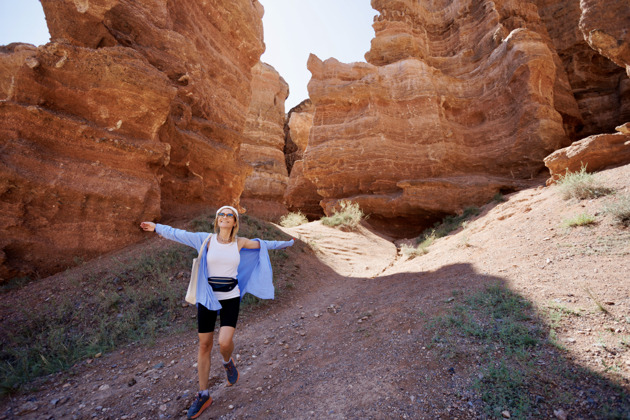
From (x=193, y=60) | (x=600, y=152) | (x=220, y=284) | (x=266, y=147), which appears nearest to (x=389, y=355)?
Result: (x=220, y=284)

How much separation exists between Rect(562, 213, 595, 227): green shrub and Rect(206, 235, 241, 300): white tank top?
5.48 meters

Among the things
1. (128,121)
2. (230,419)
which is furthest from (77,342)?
(128,121)

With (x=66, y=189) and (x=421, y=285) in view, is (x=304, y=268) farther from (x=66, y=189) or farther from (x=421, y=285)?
(x=66, y=189)

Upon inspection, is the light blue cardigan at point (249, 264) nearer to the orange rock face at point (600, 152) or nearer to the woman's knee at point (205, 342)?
the woman's knee at point (205, 342)

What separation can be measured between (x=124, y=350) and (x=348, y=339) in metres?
3.00

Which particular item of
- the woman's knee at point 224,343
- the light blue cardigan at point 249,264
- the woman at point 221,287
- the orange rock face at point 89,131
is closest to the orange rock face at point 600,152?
the light blue cardigan at point 249,264

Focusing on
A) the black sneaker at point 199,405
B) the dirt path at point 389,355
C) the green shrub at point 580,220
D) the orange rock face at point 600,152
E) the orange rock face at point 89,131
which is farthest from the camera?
the orange rock face at point 600,152

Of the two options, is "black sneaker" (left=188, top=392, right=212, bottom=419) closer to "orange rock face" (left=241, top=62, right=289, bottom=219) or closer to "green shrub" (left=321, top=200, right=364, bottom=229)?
"green shrub" (left=321, top=200, right=364, bottom=229)

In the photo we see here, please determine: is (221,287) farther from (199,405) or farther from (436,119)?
(436,119)

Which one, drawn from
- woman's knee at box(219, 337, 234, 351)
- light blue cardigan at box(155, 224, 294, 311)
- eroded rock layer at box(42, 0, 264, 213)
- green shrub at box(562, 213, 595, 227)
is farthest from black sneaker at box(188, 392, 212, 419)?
eroded rock layer at box(42, 0, 264, 213)

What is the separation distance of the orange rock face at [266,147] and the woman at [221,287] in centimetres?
1947

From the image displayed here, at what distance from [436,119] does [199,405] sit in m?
15.1

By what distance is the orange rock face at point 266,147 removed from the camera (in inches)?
957

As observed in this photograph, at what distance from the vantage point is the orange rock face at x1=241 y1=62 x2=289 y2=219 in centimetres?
2430
